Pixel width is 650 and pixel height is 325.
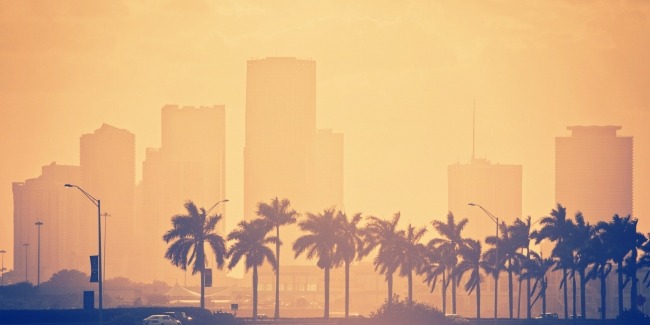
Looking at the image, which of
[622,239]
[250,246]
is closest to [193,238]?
[250,246]

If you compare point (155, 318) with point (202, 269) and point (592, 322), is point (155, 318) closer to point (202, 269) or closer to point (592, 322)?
point (202, 269)

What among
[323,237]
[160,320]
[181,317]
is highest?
[323,237]

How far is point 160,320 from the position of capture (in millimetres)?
123688

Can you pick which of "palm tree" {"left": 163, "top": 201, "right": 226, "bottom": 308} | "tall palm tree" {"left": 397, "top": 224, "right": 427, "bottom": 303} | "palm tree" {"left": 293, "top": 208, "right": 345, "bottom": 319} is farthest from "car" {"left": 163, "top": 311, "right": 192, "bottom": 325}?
"tall palm tree" {"left": 397, "top": 224, "right": 427, "bottom": 303}

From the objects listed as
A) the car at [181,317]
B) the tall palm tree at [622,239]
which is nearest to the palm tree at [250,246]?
the car at [181,317]

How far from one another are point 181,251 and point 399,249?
84.3ft

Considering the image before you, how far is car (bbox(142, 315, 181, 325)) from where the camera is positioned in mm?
123125

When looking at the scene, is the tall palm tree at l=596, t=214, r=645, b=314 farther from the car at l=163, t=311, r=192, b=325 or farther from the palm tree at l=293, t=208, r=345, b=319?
the car at l=163, t=311, r=192, b=325

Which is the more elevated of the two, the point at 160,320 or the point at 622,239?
the point at 622,239

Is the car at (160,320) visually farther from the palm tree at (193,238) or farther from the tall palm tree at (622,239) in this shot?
the tall palm tree at (622,239)

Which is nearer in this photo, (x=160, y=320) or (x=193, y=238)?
(x=160, y=320)

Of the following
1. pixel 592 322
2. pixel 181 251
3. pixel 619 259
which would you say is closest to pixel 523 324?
pixel 592 322

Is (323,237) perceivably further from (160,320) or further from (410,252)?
(160,320)

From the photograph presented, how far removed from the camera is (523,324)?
145 m
